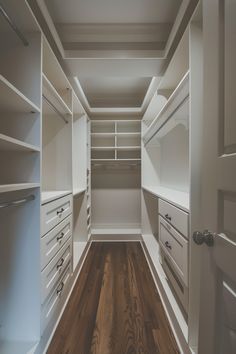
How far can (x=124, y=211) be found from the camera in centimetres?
404

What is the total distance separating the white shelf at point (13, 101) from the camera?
983mm

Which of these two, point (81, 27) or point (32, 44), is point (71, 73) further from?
point (32, 44)

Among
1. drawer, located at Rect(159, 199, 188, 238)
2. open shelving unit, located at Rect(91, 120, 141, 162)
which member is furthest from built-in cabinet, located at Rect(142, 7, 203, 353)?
open shelving unit, located at Rect(91, 120, 141, 162)

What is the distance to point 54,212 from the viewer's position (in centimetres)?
160

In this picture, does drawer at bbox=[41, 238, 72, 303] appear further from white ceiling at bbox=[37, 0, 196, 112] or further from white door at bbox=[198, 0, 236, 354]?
white ceiling at bbox=[37, 0, 196, 112]

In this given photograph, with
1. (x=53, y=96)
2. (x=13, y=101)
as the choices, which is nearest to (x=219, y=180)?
(x=13, y=101)

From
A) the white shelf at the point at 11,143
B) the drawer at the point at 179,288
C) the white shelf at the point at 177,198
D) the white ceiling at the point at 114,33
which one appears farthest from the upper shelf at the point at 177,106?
the drawer at the point at 179,288

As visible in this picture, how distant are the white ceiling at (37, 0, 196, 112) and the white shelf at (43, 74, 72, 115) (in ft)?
1.47

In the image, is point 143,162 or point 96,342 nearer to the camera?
point 96,342

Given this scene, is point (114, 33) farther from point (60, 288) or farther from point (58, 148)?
point (60, 288)

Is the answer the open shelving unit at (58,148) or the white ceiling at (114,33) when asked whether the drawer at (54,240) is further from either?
the white ceiling at (114,33)

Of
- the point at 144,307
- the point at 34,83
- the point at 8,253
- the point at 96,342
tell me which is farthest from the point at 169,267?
the point at 34,83

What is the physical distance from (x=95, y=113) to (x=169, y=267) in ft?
8.88

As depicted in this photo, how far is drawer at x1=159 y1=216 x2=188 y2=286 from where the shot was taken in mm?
1387
